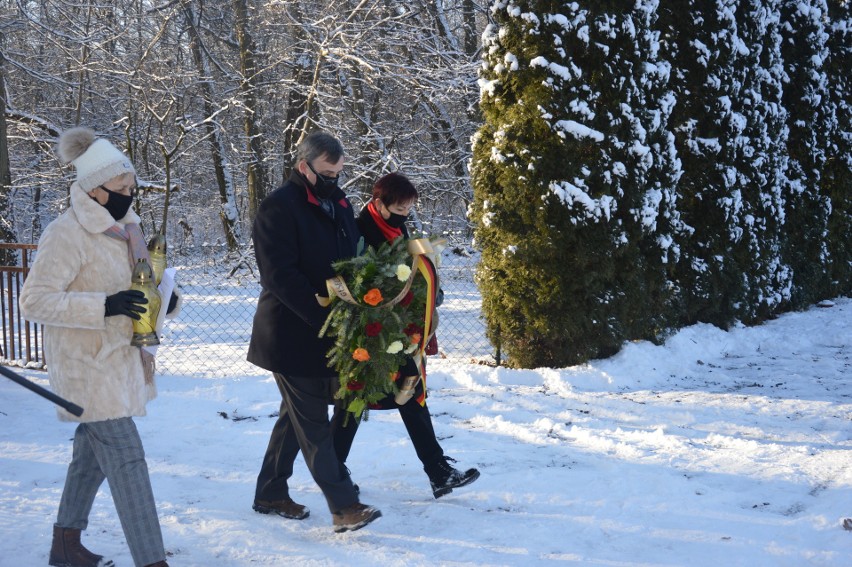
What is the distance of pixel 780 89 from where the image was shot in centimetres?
978

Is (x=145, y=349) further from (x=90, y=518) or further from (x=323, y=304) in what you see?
(x=90, y=518)

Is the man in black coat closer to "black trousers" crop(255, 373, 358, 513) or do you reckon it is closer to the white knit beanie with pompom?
"black trousers" crop(255, 373, 358, 513)

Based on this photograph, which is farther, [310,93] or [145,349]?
[310,93]

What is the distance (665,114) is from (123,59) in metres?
10.9

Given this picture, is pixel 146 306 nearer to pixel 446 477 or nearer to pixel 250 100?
pixel 446 477

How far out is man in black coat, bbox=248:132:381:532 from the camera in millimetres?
3510

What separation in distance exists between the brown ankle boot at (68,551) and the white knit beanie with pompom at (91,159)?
4.75ft

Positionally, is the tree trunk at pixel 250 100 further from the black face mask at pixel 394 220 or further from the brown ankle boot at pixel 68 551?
the brown ankle boot at pixel 68 551

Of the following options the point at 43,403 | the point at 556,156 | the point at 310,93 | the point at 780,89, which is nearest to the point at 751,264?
the point at 780,89

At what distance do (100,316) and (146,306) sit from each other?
0.61ft

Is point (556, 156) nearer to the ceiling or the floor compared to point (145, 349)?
nearer to the ceiling

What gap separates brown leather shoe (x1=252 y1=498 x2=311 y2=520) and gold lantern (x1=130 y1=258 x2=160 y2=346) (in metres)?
1.21

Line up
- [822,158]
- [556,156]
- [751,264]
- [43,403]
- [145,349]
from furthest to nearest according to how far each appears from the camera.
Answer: [822,158]
[751,264]
[556,156]
[43,403]
[145,349]

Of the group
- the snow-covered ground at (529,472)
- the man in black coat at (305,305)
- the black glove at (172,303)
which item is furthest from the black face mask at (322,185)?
the snow-covered ground at (529,472)
